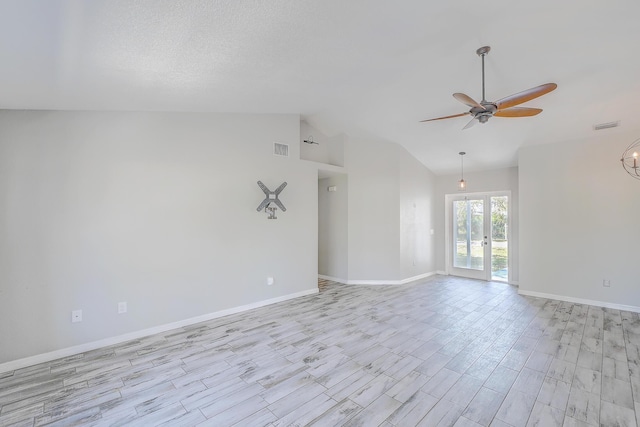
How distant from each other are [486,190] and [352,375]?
5.62m

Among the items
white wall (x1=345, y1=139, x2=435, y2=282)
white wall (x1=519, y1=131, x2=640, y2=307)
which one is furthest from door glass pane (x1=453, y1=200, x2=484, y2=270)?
white wall (x1=345, y1=139, x2=435, y2=282)

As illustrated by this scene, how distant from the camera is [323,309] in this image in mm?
4234

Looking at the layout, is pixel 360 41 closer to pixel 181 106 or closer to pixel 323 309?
pixel 181 106

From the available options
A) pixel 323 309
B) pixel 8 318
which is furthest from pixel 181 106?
pixel 323 309

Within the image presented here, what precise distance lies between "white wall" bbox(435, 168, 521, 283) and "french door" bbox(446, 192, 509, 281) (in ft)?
0.39

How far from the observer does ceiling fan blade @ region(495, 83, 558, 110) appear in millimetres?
2379

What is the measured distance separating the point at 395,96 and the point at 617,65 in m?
2.37

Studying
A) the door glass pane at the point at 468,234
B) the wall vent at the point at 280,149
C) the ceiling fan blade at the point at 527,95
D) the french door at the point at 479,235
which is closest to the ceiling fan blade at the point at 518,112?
the ceiling fan blade at the point at 527,95

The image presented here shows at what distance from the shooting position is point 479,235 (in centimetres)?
643

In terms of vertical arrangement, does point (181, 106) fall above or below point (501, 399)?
above

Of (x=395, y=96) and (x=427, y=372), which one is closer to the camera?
(x=427, y=372)

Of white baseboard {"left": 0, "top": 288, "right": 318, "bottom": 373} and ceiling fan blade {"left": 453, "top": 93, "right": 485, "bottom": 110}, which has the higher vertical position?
ceiling fan blade {"left": 453, "top": 93, "right": 485, "bottom": 110}

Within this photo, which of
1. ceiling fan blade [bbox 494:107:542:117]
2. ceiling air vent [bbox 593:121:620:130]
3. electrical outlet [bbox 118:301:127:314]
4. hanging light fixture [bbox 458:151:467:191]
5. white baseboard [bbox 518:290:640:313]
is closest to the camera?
ceiling fan blade [bbox 494:107:542:117]

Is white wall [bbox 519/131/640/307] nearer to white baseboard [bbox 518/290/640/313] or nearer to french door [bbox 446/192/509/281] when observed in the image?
white baseboard [bbox 518/290/640/313]
